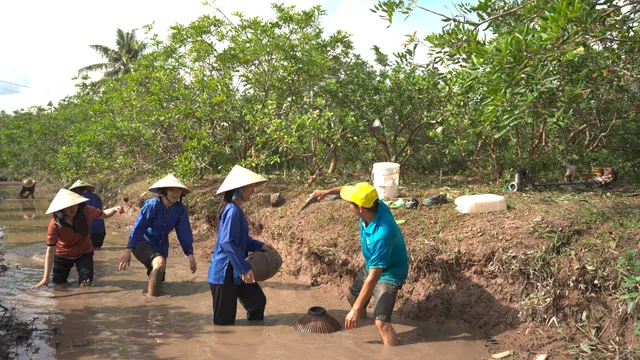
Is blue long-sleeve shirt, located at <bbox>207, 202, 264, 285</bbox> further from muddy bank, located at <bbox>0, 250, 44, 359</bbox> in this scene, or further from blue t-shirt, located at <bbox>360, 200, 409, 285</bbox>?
muddy bank, located at <bbox>0, 250, 44, 359</bbox>

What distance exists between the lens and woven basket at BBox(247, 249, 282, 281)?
16.0 feet

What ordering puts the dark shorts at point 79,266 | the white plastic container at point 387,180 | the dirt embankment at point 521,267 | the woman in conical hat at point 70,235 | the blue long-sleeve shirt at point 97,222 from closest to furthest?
1. the dirt embankment at point 521,267
2. the woman in conical hat at point 70,235
3. the dark shorts at point 79,266
4. the white plastic container at point 387,180
5. the blue long-sleeve shirt at point 97,222

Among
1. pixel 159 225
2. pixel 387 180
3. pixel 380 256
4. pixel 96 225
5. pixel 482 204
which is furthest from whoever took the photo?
pixel 96 225

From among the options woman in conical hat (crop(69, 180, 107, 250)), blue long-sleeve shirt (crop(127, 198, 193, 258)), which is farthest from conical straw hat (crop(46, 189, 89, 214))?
woman in conical hat (crop(69, 180, 107, 250))

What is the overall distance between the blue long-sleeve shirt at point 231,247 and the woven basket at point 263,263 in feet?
0.40

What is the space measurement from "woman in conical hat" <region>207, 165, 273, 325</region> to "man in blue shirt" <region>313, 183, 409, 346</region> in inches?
42.2

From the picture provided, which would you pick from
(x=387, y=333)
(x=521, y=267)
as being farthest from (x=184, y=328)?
(x=521, y=267)

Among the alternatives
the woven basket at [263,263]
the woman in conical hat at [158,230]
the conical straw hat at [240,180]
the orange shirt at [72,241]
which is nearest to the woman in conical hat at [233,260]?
the conical straw hat at [240,180]

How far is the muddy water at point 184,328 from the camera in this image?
4.37 metres

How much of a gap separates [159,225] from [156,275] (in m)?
0.61

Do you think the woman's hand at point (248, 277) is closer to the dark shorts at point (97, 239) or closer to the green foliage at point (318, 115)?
the green foliage at point (318, 115)

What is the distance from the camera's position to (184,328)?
4.97 metres

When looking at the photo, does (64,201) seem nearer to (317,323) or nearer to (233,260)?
(233,260)

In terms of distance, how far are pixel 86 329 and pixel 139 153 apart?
766 centimetres
